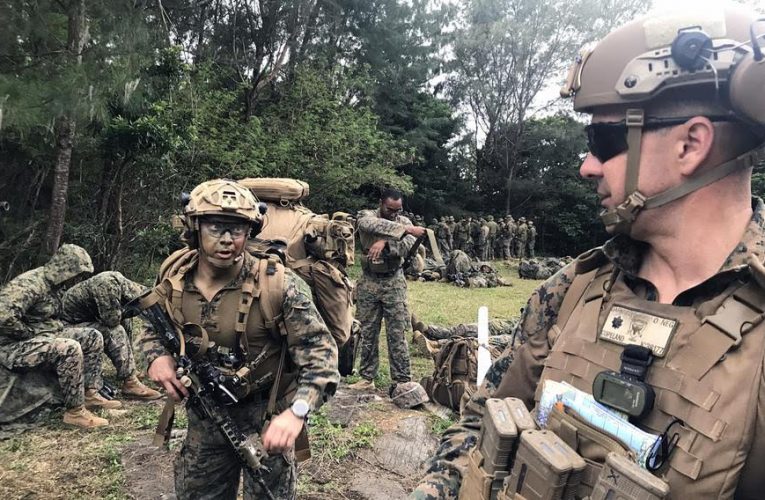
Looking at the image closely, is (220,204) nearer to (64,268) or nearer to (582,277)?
(582,277)

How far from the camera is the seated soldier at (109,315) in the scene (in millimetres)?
5895

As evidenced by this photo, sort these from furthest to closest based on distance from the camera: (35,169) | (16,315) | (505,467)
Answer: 1. (35,169)
2. (16,315)
3. (505,467)

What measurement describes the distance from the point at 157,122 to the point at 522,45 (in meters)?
25.0

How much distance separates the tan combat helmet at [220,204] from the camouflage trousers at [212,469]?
102cm

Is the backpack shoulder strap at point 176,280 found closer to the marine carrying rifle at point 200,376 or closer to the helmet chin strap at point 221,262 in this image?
the marine carrying rifle at point 200,376

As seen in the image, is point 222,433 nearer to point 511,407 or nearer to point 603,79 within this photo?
point 511,407

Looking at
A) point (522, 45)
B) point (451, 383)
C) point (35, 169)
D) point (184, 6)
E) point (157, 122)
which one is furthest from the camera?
point (522, 45)

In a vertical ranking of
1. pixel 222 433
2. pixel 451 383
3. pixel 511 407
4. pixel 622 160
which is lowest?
pixel 451 383

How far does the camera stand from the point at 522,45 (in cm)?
2942

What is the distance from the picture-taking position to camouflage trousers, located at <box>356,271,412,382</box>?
6.18 metres

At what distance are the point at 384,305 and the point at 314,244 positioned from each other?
1657 mm

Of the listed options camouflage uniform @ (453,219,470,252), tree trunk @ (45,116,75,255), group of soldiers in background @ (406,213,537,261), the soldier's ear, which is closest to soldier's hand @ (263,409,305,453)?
the soldier's ear

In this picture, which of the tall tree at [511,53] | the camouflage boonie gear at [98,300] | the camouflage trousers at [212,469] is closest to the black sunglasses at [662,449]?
the camouflage trousers at [212,469]

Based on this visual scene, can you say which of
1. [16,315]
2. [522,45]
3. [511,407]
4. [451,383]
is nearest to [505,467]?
[511,407]
